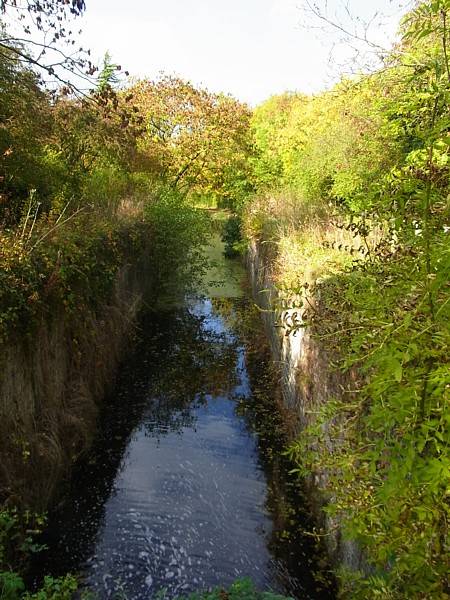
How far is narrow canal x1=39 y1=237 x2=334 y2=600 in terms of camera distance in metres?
4.88

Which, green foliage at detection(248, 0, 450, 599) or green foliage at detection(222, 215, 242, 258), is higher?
green foliage at detection(222, 215, 242, 258)

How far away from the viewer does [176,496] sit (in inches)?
242

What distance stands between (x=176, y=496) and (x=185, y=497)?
0.12m

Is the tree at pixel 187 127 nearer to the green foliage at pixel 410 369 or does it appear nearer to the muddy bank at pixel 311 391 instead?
the muddy bank at pixel 311 391

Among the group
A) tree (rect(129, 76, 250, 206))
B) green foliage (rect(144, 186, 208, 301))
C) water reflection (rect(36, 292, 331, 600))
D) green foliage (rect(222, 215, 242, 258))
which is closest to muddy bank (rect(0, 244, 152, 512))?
water reflection (rect(36, 292, 331, 600))

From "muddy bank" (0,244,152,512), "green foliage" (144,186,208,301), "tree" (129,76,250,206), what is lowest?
"muddy bank" (0,244,152,512)

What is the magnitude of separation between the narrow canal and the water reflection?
0.01 metres

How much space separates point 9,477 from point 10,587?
1.47 m

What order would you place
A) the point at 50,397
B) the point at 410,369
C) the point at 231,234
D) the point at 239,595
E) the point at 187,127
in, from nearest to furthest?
1. the point at 410,369
2. the point at 239,595
3. the point at 50,397
4. the point at 187,127
5. the point at 231,234

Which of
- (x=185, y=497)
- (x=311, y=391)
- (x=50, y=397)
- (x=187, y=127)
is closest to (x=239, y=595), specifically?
(x=185, y=497)

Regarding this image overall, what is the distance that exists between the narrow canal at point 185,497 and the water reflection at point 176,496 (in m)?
0.01

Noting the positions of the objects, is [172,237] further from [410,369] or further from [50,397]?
[410,369]

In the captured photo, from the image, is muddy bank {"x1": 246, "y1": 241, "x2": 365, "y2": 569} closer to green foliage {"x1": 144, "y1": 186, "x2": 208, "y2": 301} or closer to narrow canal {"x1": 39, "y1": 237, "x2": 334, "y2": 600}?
narrow canal {"x1": 39, "y1": 237, "x2": 334, "y2": 600}

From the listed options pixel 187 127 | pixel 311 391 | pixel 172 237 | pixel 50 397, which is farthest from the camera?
pixel 187 127
